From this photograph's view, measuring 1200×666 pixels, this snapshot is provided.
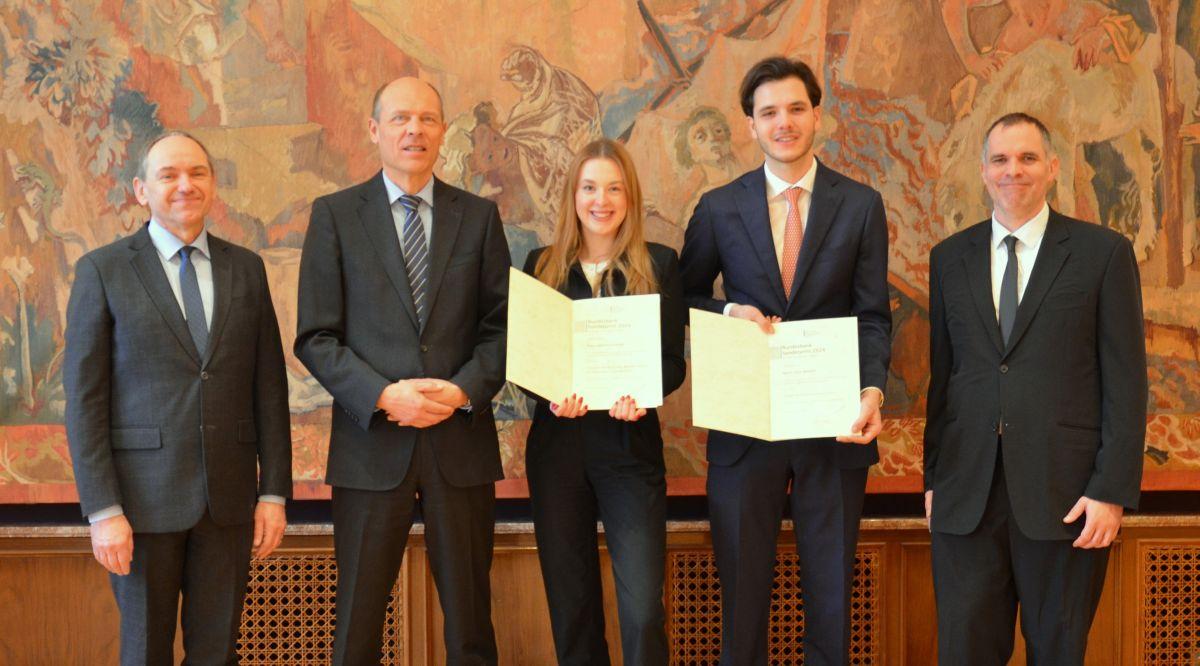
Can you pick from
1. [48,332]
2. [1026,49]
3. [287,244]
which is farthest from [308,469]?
[1026,49]

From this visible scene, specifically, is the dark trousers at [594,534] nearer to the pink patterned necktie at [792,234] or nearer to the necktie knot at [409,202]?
the pink patterned necktie at [792,234]

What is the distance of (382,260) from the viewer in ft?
9.27

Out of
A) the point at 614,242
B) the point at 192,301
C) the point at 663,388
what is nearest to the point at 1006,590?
the point at 663,388

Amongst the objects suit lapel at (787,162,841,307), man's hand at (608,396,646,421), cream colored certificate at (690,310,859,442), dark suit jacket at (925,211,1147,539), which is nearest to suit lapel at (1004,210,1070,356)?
dark suit jacket at (925,211,1147,539)

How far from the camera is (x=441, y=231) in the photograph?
290cm

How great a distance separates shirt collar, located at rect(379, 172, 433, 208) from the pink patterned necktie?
1.13 meters

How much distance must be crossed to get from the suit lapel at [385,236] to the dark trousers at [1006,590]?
1781 millimetres

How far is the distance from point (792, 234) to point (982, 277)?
58 cm

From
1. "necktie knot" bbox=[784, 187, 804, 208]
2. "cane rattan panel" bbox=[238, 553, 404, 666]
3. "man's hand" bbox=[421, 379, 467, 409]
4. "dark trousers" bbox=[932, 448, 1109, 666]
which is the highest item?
"necktie knot" bbox=[784, 187, 804, 208]

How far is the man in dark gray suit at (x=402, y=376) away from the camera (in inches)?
109

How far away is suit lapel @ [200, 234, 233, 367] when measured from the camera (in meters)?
2.69

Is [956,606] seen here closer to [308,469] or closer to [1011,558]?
[1011,558]

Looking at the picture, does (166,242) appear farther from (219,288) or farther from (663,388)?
(663,388)

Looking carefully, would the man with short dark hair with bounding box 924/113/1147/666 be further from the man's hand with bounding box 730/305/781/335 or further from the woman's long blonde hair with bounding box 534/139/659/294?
the woman's long blonde hair with bounding box 534/139/659/294
